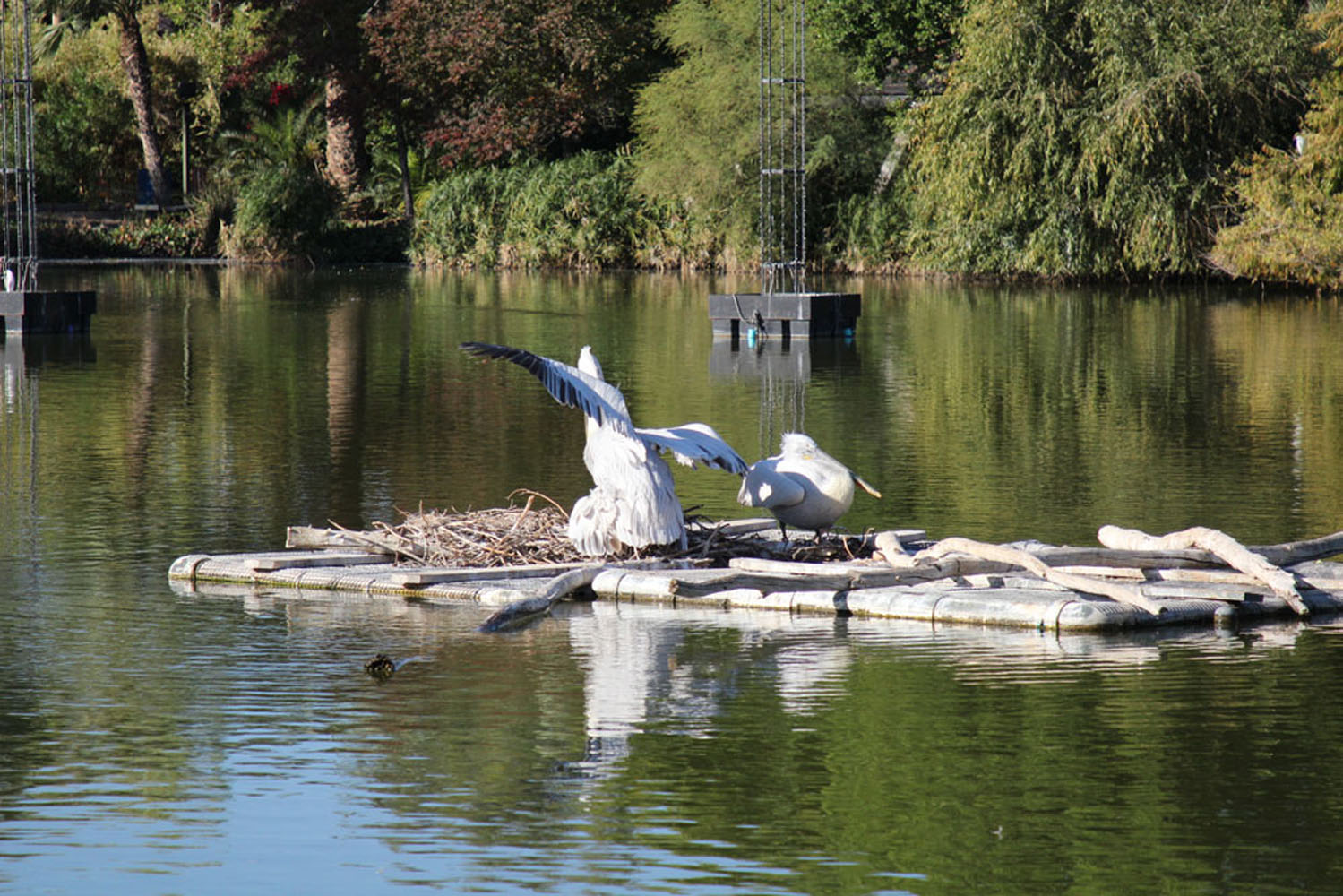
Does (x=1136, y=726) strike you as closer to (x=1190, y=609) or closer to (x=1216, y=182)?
(x=1190, y=609)

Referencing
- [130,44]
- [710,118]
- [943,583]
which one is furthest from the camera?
[130,44]

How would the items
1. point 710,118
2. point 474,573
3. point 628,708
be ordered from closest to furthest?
point 628,708, point 474,573, point 710,118

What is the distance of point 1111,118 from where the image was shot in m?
44.2

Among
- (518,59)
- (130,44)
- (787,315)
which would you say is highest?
(130,44)

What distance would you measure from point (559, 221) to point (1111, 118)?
19.5 meters

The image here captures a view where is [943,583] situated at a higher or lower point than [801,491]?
lower

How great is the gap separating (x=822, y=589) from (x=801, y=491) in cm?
99

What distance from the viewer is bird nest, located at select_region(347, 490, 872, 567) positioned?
12398mm

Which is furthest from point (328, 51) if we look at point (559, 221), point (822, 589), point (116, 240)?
point (822, 589)

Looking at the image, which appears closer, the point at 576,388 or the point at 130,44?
the point at 576,388

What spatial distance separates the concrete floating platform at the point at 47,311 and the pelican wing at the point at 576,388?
21.7 meters

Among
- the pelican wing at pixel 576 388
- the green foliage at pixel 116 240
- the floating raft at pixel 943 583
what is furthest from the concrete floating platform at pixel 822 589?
the green foliage at pixel 116 240

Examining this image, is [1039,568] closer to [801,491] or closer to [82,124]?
[801,491]

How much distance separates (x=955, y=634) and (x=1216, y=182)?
116ft
